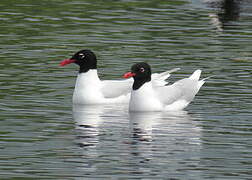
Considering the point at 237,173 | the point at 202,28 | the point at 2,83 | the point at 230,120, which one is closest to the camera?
the point at 237,173

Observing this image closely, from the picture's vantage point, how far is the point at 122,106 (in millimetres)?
23484

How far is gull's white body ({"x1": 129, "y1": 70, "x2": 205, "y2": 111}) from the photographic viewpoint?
2234cm

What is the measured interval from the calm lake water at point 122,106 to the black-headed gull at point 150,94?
0.86ft

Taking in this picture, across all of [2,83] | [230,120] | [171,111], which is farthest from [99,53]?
[230,120]

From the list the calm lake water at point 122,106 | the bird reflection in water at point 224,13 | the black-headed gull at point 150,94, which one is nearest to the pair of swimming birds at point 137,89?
the black-headed gull at point 150,94

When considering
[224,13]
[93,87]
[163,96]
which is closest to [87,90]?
[93,87]

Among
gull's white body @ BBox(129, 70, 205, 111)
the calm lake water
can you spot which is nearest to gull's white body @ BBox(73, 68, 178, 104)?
the calm lake water

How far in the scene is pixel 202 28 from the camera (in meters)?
34.5

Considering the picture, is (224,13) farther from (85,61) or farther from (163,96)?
(163,96)

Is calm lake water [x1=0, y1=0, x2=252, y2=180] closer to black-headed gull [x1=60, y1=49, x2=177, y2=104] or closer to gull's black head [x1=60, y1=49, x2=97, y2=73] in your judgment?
black-headed gull [x1=60, y1=49, x2=177, y2=104]

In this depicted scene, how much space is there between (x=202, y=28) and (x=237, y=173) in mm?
18530

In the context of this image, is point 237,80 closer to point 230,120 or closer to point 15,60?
point 230,120

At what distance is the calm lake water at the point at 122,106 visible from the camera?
17.0 m

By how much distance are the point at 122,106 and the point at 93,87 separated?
0.85 meters
